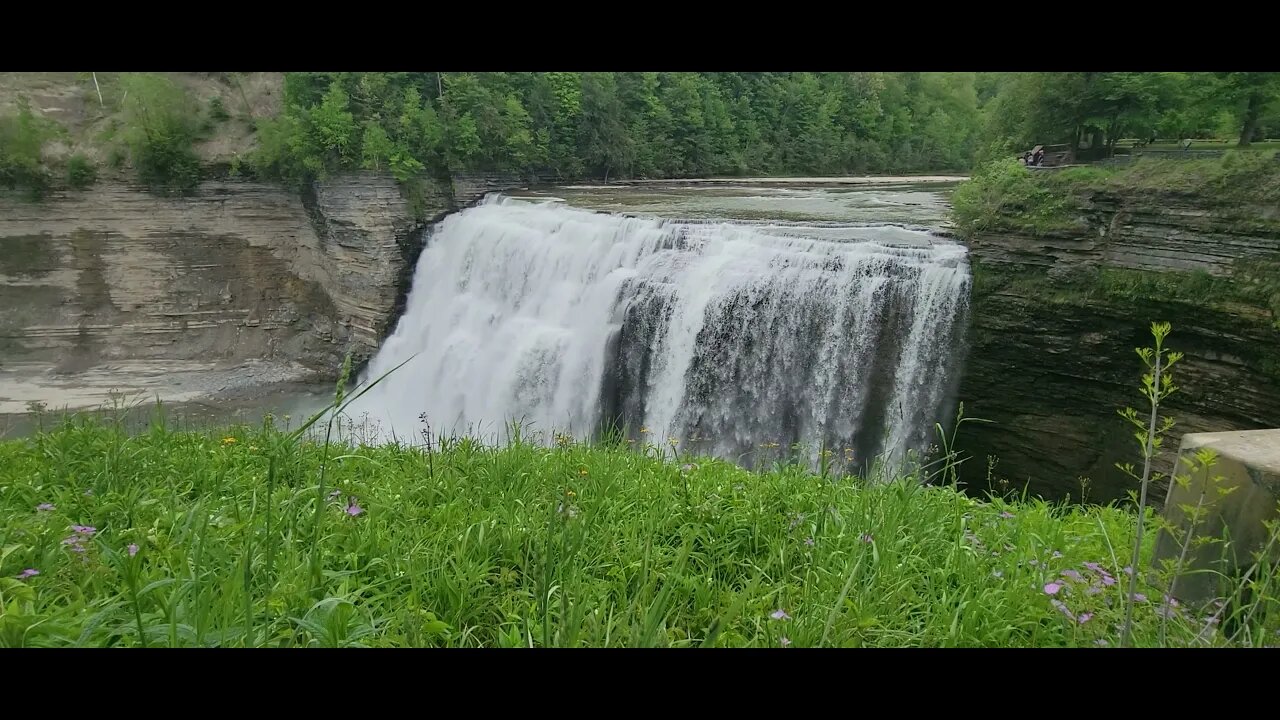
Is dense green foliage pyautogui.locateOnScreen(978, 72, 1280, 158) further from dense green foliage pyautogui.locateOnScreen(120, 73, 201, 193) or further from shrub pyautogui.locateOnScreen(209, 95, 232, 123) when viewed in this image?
shrub pyautogui.locateOnScreen(209, 95, 232, 123)

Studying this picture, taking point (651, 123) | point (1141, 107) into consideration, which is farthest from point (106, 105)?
point (1141, 107)

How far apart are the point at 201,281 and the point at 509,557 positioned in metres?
21.3

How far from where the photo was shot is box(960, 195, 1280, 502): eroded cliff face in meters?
8.36

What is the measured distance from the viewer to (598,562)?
221cm

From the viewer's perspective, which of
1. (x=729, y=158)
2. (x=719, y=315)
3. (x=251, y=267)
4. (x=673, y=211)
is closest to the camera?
(x=719, y=315)

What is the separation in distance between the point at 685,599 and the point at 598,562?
0.32 metres

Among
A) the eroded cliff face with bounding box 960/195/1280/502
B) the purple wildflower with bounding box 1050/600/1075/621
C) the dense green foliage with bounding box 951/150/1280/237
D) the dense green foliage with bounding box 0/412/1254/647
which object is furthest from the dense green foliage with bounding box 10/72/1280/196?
the purple wildflower with bounding box 1050/600/1075/621

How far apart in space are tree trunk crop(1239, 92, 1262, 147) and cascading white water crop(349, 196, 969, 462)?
511 cm

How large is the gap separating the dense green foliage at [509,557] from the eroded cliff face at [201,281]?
16157 millimetres

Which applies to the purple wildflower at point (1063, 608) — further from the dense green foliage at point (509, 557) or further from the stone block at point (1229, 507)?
the stone block at point (1229, 507)

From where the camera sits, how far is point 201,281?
19453 millimetres

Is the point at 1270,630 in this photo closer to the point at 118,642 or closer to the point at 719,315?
the point at 118,642

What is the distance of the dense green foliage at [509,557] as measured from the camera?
5.18 ft
